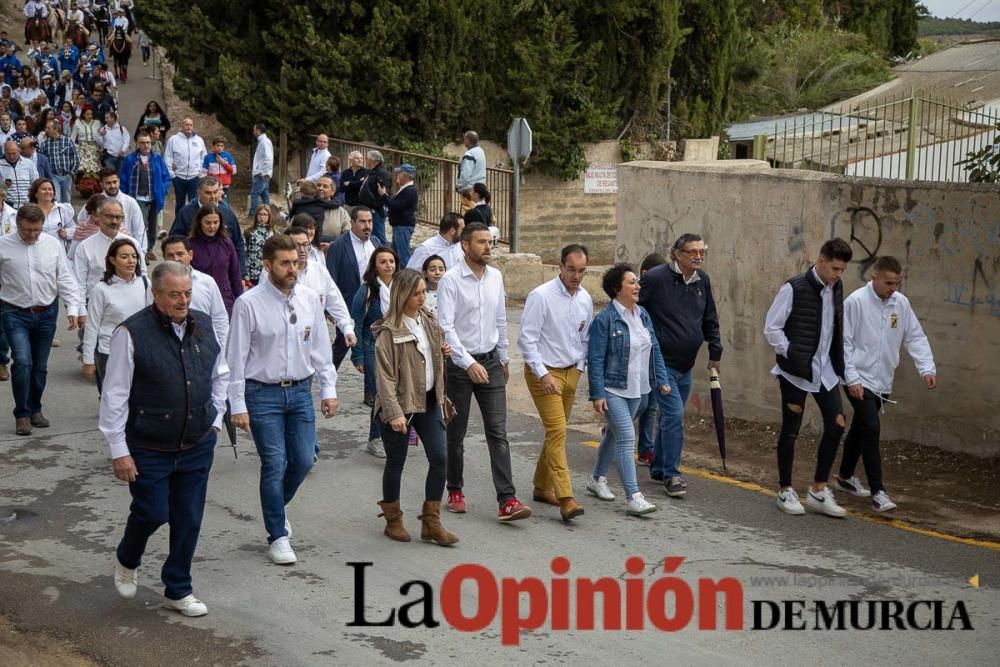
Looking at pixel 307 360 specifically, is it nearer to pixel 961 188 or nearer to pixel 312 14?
pixel 961 188

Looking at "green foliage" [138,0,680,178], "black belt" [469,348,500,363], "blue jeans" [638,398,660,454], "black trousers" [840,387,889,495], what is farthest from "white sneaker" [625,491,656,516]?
"green foliage" [138,0,680,178]

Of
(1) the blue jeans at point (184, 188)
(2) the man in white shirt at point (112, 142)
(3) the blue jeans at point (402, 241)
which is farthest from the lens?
(2) the man in white shirt at point (112, 142)

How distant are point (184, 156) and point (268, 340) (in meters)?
13.9

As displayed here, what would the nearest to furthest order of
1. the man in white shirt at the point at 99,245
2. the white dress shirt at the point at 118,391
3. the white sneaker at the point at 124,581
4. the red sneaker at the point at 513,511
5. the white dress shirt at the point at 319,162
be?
the white dress shirt at the point at 118,391 < the white sneaker at the point at 124,581 < the red sneaker at the point at 513,511 < the man in white shirt at the point at 99,245 < the white dress shirt at the point at 319,162

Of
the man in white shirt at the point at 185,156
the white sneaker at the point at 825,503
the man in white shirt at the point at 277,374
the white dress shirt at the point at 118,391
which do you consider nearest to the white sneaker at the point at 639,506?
the white sneaker at the point at 825,503

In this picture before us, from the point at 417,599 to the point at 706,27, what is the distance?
2380cm

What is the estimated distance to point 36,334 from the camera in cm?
1080

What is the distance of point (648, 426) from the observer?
32.9 ft

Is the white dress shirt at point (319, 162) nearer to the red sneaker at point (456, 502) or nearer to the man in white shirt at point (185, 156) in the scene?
the man in white shirt at point (185, 156)

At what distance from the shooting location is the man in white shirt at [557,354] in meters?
8.68

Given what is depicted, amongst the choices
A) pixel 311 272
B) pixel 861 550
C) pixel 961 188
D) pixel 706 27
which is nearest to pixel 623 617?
pixel 861 550

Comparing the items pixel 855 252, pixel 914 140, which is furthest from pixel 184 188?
pixel 855 252

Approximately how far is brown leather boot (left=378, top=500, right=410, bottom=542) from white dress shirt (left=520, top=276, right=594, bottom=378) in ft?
4.54

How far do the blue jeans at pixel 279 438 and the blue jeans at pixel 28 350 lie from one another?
12.5 feet
